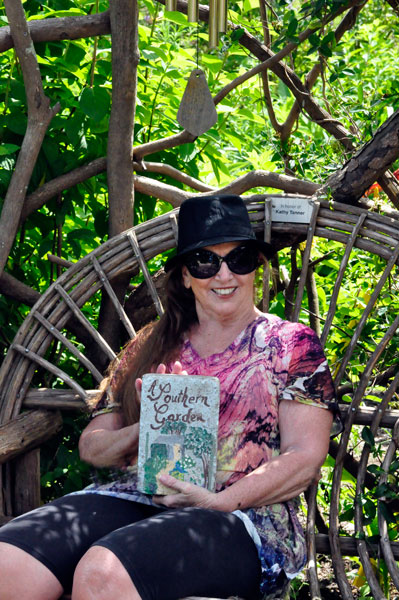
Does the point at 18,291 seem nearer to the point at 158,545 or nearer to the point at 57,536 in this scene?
the point at 57,536

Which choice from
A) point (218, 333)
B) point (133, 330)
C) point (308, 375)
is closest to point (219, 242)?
point (218, 333)

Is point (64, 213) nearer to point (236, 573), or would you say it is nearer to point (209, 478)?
point (209, 478)

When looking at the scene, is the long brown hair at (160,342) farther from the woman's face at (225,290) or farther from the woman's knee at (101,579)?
the woman's knee at (101,579)

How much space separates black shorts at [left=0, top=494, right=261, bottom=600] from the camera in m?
2.09

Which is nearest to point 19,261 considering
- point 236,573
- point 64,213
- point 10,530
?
point 64,213

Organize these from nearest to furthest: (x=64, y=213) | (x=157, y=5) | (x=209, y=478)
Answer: (x=209, y=478) < (x=64, y=213) < (x=157, y=5)

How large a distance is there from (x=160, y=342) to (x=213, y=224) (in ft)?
1.27

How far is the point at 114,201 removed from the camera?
3.26 m

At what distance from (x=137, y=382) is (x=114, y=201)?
3.09 ft

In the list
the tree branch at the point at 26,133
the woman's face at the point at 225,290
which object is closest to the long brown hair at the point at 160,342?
the woman's face at the point at 225,290

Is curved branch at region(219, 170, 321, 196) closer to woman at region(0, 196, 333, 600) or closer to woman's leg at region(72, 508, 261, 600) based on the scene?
woman at region(0, 196, 333, 600)

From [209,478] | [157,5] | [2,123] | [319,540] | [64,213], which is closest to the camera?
[209,478]

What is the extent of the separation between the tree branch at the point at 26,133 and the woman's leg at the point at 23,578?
3.98ft

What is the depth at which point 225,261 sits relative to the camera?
2.57 m
